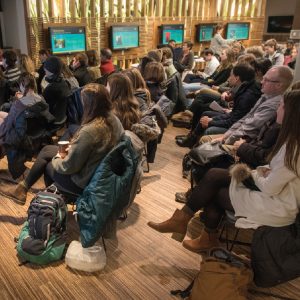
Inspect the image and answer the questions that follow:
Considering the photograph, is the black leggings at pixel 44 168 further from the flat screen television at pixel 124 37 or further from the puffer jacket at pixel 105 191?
the flat screen television at pixel 124 37

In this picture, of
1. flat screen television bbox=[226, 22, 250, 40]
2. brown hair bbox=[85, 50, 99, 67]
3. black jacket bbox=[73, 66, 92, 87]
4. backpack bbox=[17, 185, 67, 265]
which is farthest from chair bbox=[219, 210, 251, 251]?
flat screen television bbox=[226, 22, 250, 40]

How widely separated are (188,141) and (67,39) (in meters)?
3.72

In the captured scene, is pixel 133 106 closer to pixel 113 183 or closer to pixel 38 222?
pixel 113 183

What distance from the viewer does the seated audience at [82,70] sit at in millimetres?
5031

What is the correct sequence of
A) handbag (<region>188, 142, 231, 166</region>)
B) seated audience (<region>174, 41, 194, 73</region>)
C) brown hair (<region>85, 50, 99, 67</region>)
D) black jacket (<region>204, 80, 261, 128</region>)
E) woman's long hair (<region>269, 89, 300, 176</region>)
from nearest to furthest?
1. woman's long hair (<region>269, 89, 300, 176</region>)
2. handbag (<region>188, 142, 231, 166</region>)
3. black jacket (<region>204, 80, 261, 128</region>)
4. brown hair (<region>85, 50, 99, 67</region>)
5. seated audience (<region>174, 41, 194, 73</region>)

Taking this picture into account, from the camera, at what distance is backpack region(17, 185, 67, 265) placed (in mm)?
2354

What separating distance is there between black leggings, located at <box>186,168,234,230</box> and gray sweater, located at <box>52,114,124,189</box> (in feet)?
2.25

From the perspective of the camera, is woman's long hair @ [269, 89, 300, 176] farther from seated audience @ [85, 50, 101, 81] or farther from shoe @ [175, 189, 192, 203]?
seated audience @ [85, 50, 101, 81]

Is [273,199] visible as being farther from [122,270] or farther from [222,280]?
[122,270]

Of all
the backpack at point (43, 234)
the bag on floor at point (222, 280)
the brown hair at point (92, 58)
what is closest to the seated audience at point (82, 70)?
the brown hair at point (92, 58)

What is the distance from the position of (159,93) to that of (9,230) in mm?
2387

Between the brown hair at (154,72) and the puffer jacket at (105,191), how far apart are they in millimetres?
2020

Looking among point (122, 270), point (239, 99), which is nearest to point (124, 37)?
point (239, 99)

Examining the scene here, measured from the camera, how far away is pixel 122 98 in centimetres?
296
